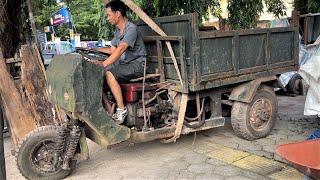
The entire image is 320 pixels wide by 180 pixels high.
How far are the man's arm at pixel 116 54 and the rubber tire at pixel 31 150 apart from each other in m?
0.97

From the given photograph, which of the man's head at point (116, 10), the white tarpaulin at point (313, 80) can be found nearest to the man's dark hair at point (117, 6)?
the man's head at point (116, 10)

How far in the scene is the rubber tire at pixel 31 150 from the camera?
4.43 meters

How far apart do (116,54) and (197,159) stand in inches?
68.4

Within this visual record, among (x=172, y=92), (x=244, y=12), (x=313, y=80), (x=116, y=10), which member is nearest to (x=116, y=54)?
(x=116, y=10)

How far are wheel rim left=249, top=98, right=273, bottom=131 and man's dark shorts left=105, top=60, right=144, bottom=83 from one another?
71.7 inches

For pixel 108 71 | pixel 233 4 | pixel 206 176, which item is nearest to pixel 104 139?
pixel 108 71

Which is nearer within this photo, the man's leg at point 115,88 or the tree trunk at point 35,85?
the man's leg at point 115,88

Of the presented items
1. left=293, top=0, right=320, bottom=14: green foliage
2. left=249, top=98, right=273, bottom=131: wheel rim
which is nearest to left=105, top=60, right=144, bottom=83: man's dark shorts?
left=249, top=98, right=273, bottom=131: wheel rim

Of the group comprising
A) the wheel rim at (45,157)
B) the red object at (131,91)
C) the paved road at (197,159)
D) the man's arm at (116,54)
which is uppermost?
the man's arm at (116,54)

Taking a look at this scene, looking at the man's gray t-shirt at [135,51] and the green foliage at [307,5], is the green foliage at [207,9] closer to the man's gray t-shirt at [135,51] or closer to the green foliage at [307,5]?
the green foliage at [307,5]

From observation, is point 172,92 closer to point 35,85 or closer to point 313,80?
point 35,85

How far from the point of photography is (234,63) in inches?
213

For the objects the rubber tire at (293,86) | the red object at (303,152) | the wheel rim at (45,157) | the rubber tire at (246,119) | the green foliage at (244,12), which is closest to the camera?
the red object at (303,152)

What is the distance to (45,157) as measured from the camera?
4.61 metres
